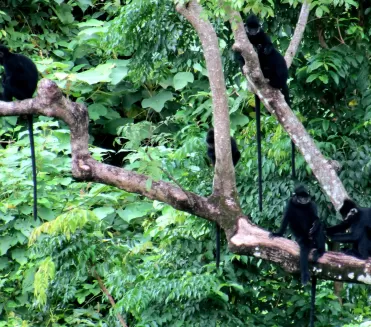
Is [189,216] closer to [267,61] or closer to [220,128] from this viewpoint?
[267,61]

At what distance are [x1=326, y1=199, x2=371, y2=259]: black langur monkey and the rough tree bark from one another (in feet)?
0.91

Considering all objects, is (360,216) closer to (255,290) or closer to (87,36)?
(255,290)

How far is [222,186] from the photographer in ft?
14.8

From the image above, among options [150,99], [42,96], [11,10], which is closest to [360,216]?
[42,96]

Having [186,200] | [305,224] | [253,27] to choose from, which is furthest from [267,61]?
[186,200]

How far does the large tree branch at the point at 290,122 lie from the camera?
4.43 metres

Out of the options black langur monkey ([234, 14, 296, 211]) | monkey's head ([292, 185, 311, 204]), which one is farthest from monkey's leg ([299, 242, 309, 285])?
black langur monkey ([234, 14, 296, 211])

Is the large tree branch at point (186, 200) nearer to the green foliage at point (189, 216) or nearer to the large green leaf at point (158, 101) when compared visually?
the green foliage at point (189, 216)

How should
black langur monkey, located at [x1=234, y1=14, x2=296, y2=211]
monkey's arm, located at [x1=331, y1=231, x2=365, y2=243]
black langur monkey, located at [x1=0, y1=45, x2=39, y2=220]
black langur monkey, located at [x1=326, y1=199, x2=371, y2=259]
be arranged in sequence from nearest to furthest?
black langur monkey, located at [x1=326, y1=199, x2=371, y2=259] → monkey's arm, located at [x1=331, y1=231, x2=365, y2=243] → black langur monkey, located at [x1=234, y1=14, x2=296, y2=211] → black langur monkey, located at [x1=0, y1=45, x2=39, y2=220]

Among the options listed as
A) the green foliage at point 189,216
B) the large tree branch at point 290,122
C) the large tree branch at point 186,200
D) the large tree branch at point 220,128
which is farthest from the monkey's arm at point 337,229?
the large tree branch at point 220,128

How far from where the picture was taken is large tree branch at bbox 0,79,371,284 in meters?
4.25

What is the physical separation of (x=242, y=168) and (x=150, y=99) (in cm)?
346

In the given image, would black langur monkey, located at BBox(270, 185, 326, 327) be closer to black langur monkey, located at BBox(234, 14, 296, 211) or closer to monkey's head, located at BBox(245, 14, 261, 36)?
black langur monkey, located at BBox(234, 14, 296, 211)

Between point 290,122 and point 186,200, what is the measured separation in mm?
759
